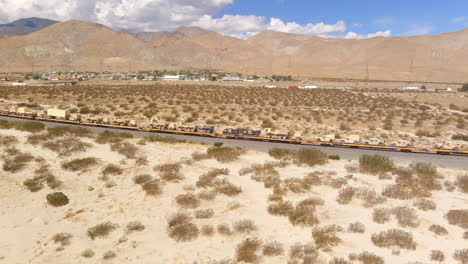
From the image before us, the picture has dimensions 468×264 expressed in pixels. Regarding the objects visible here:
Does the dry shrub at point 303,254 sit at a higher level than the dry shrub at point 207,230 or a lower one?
lower

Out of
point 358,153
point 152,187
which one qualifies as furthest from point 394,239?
point 358,153

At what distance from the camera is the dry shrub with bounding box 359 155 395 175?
674 inches

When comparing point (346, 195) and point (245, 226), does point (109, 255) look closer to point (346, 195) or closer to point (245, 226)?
point (245, 226)

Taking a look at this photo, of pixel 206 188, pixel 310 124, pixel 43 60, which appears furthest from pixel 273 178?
pixel 43 60

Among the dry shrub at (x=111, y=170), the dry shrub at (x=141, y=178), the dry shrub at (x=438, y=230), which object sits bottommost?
the dry shrub at (x=438, y=230)

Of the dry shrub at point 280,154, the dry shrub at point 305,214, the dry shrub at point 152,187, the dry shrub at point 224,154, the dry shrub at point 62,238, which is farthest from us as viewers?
the dry shrub at point 280,154

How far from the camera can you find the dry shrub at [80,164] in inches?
635

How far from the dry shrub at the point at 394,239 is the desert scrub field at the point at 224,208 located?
4cm

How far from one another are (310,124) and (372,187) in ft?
61.4

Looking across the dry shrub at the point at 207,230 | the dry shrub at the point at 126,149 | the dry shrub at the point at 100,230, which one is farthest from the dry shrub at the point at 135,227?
the dry shrub at the point at 126,149

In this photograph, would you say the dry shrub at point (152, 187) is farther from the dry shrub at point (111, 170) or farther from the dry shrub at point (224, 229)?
the dry shrub at point (224, 229)

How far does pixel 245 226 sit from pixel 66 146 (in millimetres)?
14953

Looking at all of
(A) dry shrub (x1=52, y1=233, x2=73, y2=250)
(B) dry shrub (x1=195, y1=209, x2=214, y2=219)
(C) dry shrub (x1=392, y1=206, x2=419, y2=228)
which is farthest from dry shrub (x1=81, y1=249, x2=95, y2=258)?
(C) dry shrub (x1=392, y1=206, x2=419, y2=228)

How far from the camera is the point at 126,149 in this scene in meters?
19.3
